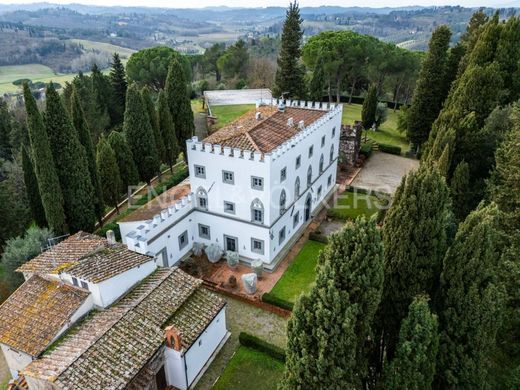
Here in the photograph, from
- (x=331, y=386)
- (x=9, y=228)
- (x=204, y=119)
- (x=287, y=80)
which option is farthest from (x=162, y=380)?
(x=204, y=119)

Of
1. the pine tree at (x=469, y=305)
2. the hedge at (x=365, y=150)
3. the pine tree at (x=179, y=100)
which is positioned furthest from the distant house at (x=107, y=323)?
the hedge at (x=365, y=150)

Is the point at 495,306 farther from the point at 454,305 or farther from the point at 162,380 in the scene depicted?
the point at 162,380

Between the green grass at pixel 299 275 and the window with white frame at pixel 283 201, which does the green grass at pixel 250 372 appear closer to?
the green grass at pixel 299 275

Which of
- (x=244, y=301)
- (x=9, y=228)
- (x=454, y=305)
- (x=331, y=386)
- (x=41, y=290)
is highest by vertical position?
(x=454, y=305)

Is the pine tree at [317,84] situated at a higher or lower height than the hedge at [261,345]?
higher

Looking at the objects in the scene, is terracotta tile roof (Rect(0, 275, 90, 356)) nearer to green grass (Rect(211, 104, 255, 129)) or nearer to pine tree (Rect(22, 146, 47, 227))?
pine tree (Rect(22, 146, 47, 227))

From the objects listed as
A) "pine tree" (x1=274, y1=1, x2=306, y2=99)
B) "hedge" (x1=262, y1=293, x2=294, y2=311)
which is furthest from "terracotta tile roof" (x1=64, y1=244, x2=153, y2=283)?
"pine tree" (x1=274, y1=1, x2=306, y2=99)
